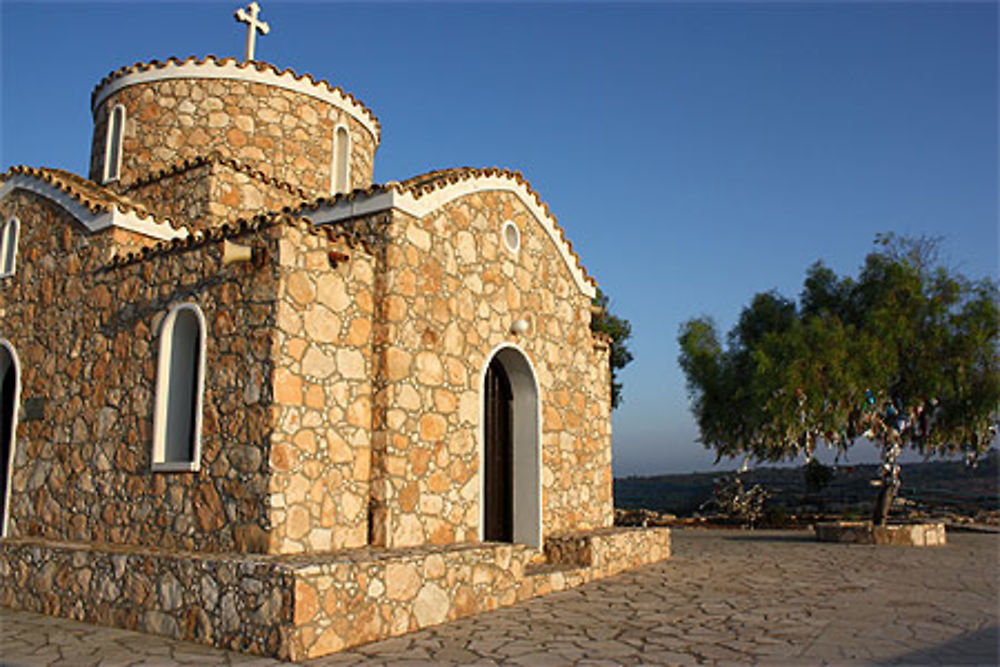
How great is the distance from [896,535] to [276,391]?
12852 millimetres

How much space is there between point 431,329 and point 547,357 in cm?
285

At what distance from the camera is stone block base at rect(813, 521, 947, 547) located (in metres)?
14.9

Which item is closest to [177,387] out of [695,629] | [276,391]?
[276,391]

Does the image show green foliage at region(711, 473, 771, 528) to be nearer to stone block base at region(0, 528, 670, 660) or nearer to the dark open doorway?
the dark open doorway

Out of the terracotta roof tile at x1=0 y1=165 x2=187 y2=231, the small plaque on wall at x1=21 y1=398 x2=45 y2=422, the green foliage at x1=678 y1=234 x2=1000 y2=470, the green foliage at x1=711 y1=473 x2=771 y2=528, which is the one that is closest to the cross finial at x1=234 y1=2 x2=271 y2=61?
the terracotta roof tile at x1=0 y1=165 x2=187 y2=231

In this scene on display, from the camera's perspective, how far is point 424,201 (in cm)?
943

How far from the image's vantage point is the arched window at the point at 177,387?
870 cm

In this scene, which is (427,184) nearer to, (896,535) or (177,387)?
(177,387)

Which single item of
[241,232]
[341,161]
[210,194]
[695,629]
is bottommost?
[695,629]

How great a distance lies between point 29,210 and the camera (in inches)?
441

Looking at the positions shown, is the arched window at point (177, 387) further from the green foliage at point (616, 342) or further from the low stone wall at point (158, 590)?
the green foliage at point (616, 342)

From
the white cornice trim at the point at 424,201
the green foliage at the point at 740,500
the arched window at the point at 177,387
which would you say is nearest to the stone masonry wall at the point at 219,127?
the white cornice trim at the point at 424,201

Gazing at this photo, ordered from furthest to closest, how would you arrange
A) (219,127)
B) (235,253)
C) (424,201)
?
(219,127), (424,201), (235,253)

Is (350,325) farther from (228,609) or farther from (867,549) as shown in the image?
(867,549)
